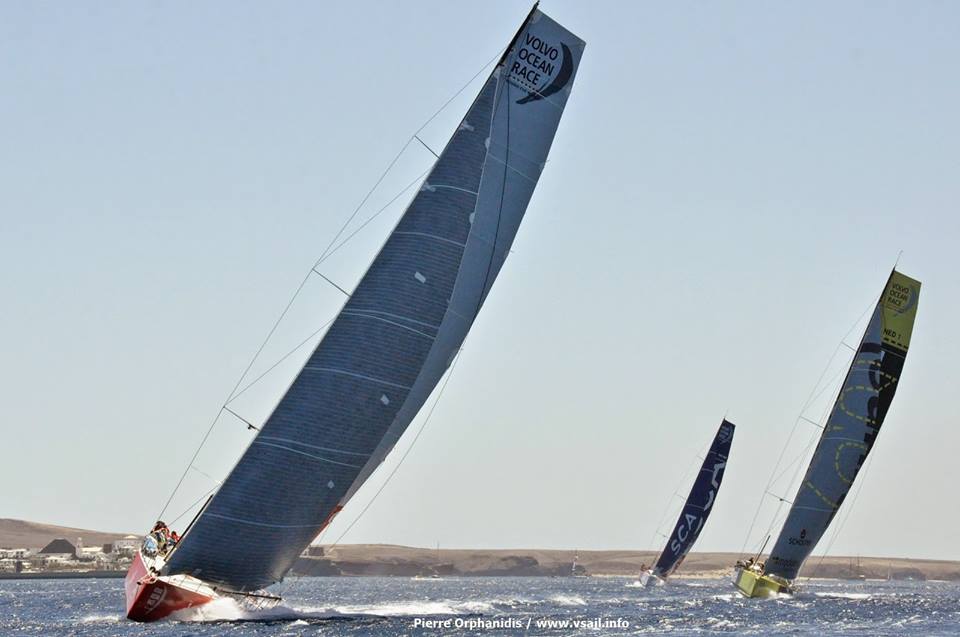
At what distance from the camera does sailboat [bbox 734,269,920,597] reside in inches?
2281

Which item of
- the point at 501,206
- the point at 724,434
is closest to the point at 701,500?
the point at 724,434

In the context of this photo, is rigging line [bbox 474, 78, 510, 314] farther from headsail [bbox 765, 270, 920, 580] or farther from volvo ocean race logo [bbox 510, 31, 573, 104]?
headsail [bbox 765, 270, 920, 580]

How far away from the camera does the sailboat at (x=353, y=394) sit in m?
33.9

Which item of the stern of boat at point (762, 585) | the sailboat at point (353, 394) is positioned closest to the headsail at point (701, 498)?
the stern of boat at point (762, 585)

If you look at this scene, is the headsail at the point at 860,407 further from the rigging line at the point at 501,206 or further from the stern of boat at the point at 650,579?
the stern of boat at the point at 650,579

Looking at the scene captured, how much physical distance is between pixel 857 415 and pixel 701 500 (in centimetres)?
2727

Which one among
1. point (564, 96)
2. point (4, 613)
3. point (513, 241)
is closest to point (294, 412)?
point (513, 241)

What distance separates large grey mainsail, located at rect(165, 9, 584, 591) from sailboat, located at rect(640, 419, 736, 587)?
47866mm

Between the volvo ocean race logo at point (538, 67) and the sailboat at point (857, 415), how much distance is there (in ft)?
82.1

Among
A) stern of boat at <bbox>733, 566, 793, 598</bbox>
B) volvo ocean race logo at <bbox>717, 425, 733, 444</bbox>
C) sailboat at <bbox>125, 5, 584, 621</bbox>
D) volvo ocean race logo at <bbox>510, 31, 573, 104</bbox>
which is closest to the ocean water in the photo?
sailboat at <bbox>125, 5, 584, 621</bbox>

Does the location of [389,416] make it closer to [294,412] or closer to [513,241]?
[294,412]

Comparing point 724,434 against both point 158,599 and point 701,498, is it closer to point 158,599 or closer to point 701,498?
point 701,498

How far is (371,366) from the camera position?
3434 centimetres

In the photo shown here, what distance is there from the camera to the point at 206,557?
3391cm
